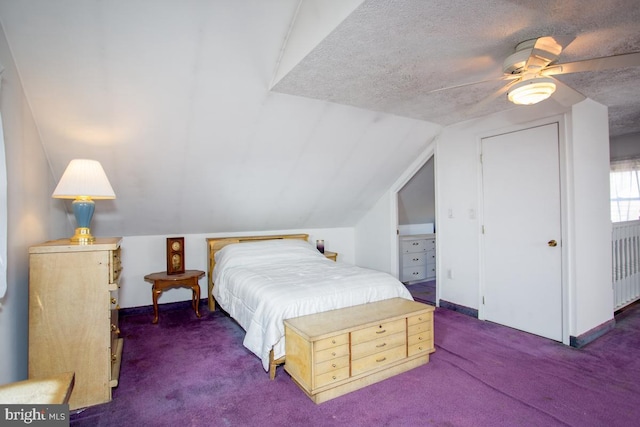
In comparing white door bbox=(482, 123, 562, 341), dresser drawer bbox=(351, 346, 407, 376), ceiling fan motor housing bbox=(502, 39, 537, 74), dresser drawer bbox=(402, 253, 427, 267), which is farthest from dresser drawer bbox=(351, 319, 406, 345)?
dresser drawer bbox=(402, 253, 427, 267)

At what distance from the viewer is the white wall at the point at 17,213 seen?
1.83m

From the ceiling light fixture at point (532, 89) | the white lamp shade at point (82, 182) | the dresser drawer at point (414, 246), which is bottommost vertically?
the dresser drawer at point (414, 246)

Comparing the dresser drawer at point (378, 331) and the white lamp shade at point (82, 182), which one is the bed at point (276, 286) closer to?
the dresser drawer at point (378, 331)

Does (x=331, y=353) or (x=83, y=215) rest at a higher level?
(x=83, y=215)

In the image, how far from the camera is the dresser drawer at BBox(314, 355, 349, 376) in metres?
2.07

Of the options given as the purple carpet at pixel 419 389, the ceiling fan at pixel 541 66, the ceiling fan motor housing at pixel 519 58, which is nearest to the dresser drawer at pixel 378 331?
the purple carpet at pixel 419 389

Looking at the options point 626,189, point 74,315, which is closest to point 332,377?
point 74,315

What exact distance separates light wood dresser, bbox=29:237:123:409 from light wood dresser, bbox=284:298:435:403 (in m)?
1.17

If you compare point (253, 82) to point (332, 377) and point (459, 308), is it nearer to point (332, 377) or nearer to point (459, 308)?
point (332, 377)

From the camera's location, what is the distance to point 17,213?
1.95m

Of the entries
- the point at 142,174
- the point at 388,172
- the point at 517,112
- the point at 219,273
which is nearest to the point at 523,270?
the point at 517,112

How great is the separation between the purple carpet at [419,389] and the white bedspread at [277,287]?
1.08 feet

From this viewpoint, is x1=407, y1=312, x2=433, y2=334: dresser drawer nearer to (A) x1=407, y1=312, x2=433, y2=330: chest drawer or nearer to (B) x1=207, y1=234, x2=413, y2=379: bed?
(A) x1=407, y1=312, x2=433, y2=330: chest drawer

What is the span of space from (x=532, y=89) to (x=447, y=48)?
564mm
